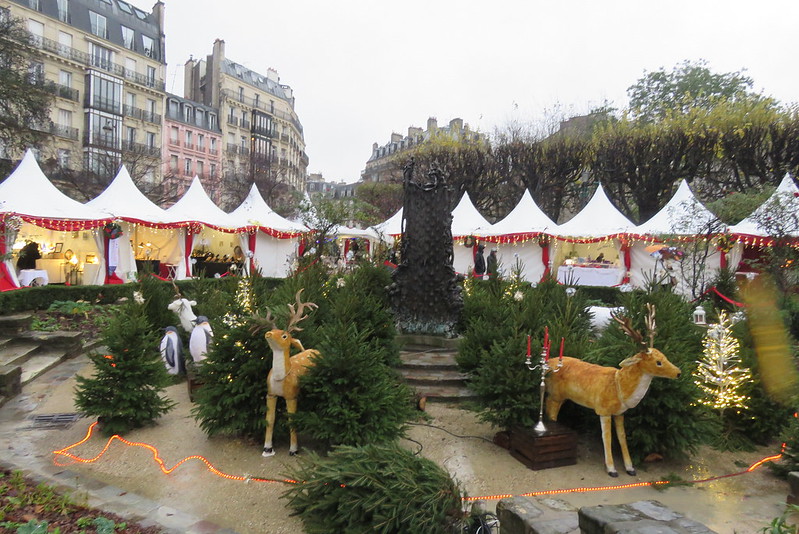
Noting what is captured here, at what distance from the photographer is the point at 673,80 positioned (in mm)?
29938

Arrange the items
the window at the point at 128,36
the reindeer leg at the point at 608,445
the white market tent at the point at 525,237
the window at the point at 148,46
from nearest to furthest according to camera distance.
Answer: the reindeer leg at the point at 608,445
the white market tent at the point at 525,237
the window at the point at 128,36
the window at the point at 148,46

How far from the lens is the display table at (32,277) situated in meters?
13.0

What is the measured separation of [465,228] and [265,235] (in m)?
7.96

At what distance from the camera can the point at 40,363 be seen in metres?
7.93

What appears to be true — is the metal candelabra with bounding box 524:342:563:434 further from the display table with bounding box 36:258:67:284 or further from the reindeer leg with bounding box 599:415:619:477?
the display table with bounding box 36:258:67:284

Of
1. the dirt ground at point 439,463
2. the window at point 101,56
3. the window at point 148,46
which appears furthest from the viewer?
the window at point 148,46

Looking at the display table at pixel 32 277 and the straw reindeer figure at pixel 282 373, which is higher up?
the display table at pixel 32 277

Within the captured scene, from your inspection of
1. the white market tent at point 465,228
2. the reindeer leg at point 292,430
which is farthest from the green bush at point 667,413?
the white market tent at point 465,228

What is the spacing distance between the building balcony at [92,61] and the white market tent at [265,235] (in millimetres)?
19852

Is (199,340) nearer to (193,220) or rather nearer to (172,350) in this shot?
(172,350)

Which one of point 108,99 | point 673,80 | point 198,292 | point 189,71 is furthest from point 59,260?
point 189,71

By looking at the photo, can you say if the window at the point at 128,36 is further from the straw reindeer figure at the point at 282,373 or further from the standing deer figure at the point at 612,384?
the standing deer figure at the point at 612,384

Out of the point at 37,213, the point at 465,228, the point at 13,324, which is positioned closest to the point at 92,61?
the point at 37,213

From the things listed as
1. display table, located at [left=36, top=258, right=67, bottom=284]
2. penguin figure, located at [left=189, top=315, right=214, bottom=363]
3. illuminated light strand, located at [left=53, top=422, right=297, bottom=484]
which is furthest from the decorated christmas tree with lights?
display table, located at [left=36, top=258, right=67, bottom=284]
